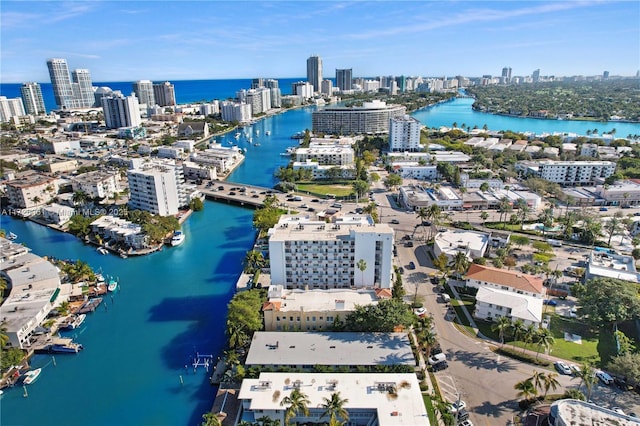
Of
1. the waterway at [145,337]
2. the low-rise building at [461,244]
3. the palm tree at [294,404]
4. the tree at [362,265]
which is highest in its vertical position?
the tree at [362,265]

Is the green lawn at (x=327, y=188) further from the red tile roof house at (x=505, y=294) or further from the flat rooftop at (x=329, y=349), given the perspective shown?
the flat rooftop at (x=329, y=349)

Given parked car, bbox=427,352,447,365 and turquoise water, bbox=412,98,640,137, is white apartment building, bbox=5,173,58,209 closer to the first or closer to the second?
parked car, bbox=427,352,447,365

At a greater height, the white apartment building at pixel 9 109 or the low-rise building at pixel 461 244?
the white apartment building at pixel 9 109

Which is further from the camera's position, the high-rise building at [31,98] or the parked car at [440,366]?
the high-rise building at [31,98]

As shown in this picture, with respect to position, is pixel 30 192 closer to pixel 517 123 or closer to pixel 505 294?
pixel 505 294

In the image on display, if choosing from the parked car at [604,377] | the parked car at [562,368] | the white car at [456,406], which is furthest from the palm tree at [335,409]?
the parked car at [604,377]
